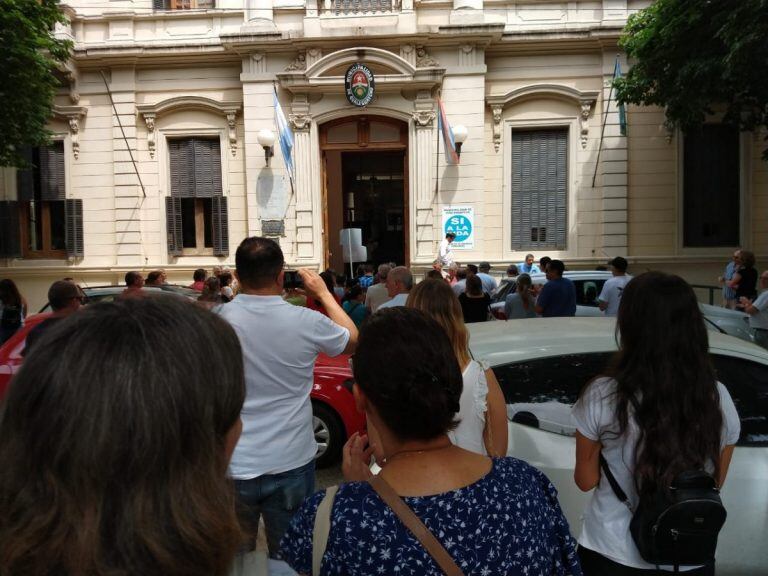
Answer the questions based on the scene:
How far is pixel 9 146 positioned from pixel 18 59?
1772mm

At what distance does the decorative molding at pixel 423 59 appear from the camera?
1502 centimetres

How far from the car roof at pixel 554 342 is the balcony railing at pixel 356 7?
12623 millimetres

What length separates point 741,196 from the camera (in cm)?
1557

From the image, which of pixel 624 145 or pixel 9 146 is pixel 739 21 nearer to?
pixel 624 145

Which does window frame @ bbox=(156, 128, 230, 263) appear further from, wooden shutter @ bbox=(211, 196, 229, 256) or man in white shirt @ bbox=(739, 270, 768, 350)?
man in white shirt @ bbox=(739, 270, 768, 350)

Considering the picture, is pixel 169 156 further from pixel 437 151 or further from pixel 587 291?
pixel 587 291

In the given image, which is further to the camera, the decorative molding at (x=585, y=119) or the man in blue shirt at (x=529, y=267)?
the decorative molding at (x=585, y=119)

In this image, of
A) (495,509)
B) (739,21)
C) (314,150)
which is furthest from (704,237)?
A: (495,509)

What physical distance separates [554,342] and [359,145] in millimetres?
12563

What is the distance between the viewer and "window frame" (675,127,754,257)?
50.8ft

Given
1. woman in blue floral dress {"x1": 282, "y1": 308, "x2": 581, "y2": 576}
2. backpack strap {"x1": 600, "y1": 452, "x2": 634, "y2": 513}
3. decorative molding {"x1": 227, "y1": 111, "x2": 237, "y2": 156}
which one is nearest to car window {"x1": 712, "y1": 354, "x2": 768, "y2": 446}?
backpack strap {"x1": 600, "y1": 452, "x2": 634, "y2": 513}

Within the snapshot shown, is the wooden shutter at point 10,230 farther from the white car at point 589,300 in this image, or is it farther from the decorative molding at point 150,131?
the white car at point 589,300

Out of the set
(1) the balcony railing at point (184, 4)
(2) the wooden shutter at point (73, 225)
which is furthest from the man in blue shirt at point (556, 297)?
(2) the wooden shutter at point (73, 225)

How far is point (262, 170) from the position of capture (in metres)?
15.5
